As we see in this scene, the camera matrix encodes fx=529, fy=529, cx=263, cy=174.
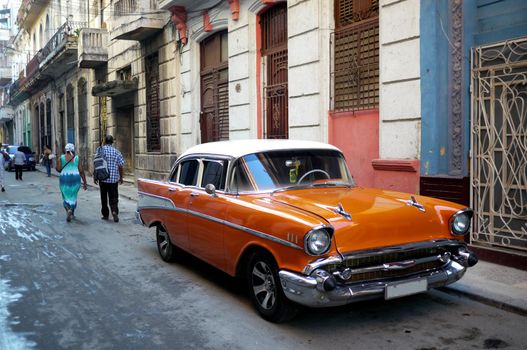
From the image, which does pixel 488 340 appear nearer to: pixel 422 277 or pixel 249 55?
pixel 422 277

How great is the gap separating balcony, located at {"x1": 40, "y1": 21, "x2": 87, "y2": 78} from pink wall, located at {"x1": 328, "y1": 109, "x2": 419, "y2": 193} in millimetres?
16973

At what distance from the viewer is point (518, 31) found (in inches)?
259

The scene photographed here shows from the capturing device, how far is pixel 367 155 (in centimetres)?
909

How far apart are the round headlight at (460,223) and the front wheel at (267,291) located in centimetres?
162

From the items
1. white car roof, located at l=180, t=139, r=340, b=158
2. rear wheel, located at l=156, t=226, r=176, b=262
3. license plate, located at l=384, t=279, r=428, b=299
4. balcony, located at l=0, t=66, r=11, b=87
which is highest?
balcony, located at l=0, t=66, r=11, b=87

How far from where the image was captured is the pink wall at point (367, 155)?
800 centimetres

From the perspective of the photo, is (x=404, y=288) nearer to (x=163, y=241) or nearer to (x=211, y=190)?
(x=211, y=190)

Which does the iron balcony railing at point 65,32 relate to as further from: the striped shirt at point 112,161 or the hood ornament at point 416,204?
the hood ornament at point 416,204

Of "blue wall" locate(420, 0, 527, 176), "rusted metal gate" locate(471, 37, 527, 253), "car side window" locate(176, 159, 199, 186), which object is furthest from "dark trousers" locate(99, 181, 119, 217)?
"rusted metal gate" locate(471, 37, 527, 253)

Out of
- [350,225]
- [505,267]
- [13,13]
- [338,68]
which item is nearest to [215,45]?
[338,68]

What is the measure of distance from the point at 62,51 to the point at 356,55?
19.8 m

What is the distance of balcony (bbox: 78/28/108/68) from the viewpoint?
2119 centimetres

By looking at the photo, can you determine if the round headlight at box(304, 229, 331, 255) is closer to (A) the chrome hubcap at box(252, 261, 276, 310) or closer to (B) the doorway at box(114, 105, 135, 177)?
(A) the chrome hubcap at box(252, 261, 276, 310)

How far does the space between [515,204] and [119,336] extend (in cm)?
501
